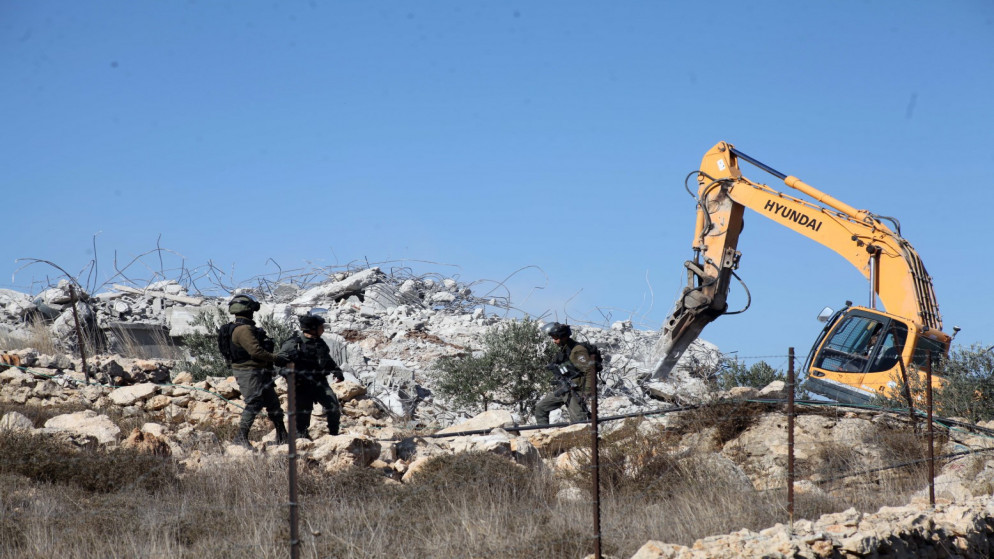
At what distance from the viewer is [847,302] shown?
43.2ft

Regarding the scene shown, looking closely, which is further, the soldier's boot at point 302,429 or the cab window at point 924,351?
→ the cab window at point 924,351

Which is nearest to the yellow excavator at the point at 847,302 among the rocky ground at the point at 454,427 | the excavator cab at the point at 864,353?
the excavator cab at the point at 864,353

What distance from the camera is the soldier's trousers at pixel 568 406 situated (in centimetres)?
1059

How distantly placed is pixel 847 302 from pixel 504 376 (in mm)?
5263

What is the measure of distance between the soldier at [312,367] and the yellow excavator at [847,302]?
6730 millimetres

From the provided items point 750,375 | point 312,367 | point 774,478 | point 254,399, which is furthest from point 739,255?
point 254,399

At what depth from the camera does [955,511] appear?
288 inches

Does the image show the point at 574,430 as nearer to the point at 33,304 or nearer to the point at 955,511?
the point at 955,511

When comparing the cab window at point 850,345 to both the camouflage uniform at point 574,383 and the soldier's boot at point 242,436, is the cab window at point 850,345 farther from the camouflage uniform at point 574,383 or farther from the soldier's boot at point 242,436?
the soldier's boot at point 242,436

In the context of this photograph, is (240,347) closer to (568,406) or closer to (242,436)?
(242,436)

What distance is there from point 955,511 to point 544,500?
3281 mm

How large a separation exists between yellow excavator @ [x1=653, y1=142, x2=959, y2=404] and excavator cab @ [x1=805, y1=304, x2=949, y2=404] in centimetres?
1

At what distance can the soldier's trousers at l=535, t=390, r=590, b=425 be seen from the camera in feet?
34.8

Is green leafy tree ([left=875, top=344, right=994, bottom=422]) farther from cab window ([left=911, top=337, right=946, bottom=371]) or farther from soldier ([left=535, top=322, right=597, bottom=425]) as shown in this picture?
soldier ([left=535, top=322, right=597, bottom=425])
